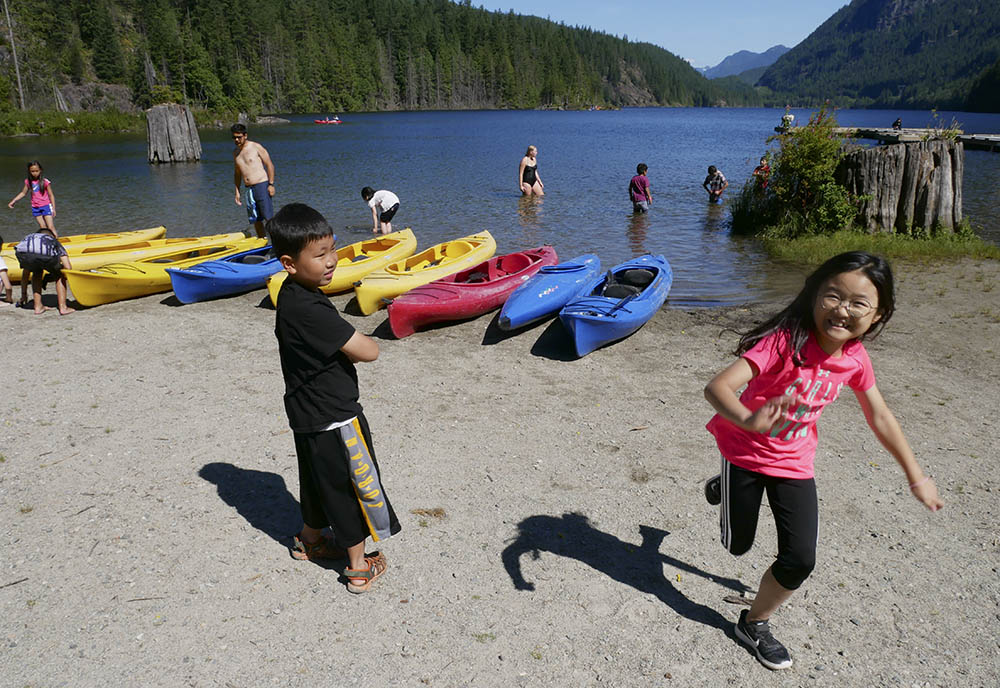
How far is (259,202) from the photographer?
12508 millimetres

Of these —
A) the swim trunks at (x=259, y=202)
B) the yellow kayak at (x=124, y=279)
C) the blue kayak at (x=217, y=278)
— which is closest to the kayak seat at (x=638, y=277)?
the blue kayak at (x=217, y=278)

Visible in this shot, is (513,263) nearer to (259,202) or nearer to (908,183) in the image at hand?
(259,202)

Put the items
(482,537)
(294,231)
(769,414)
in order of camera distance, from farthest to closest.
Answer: (482,537) → (294,231) → (769,414)

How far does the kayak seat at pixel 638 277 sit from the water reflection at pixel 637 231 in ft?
15.5

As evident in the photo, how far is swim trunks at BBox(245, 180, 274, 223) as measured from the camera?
40.5ft

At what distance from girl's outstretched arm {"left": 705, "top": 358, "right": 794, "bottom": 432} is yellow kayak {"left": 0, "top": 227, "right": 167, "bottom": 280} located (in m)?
12.2

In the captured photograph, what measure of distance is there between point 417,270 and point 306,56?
124 m

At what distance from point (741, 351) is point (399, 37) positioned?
6263 inches

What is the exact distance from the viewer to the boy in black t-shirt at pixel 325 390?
324 cm

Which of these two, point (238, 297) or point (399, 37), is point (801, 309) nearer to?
point (238, 297)

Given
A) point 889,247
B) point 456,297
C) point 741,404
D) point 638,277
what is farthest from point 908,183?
point 741,404

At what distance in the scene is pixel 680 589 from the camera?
12.8 feet

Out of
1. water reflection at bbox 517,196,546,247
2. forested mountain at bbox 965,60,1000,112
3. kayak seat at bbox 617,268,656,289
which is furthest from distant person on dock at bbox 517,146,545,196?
forested mountain at bbox 965,60,1000,112

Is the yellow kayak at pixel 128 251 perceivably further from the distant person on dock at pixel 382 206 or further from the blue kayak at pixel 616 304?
the blue kayak at pixel 616 304
